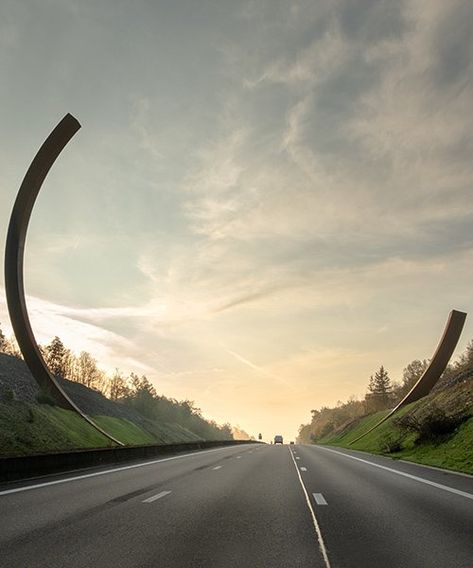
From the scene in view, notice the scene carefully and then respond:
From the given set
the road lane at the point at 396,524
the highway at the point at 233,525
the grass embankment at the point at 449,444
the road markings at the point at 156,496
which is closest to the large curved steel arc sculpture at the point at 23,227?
the highway at the point at 233,525

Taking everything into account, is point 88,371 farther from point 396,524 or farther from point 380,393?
point 396,524

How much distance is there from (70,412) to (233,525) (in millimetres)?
42090

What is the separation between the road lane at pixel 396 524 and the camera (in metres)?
5.64

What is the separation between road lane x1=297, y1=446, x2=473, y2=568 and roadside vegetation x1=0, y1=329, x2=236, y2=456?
20924 millimetres

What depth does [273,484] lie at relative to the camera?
1373cm

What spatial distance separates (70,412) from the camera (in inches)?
1822

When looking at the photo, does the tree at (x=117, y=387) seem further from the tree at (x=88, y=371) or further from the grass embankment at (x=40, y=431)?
the grass embankment at (x=40, y=431)

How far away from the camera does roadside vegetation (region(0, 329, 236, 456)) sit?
33.2m

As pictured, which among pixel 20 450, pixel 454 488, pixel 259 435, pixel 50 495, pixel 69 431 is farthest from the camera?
pixel 259 435

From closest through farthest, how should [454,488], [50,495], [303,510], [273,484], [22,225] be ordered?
[303,510] → [50,495] → [454,488] → [273,484] → [22,225]

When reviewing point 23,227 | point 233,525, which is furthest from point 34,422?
point 233,525

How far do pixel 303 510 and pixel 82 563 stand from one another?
4.73m

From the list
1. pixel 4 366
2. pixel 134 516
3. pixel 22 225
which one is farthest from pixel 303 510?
pixel 4 366

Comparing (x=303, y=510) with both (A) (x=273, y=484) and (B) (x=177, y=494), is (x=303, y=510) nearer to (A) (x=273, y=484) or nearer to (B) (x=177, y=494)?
(B) (x=177, y=494)
